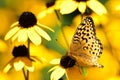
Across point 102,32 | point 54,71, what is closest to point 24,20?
point 54,71

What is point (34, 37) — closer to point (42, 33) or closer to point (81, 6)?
point (42, 33)

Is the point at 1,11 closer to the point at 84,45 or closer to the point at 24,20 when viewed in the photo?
the point at 24,20

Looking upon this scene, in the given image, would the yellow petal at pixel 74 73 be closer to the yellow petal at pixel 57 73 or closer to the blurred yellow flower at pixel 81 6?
the yellow petal at pixel 57 73

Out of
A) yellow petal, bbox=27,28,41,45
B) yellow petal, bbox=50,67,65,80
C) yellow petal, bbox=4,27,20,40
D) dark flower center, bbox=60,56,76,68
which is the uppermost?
yellow petal, bbox=4,27,20,40

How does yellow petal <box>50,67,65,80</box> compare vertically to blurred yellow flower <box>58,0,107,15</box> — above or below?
below

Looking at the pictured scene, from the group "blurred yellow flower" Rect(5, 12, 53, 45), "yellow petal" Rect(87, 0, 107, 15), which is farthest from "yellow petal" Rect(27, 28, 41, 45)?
"yellow petal" Rect(87, 0, 107, 15)

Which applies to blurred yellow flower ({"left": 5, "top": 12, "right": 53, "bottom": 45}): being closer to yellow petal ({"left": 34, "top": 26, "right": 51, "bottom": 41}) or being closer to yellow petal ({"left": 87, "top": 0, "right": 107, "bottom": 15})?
yellow petal ({"left": 34, "top": 26, "right": 51, "bottom": 41})

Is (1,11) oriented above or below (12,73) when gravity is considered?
above

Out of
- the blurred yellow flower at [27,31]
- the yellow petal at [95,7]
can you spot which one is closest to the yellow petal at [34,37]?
the blurred yellow flower at [27,31]
